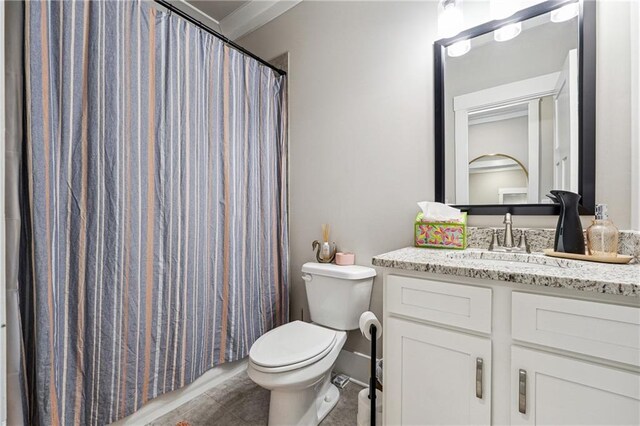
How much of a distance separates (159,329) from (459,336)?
1.29 m

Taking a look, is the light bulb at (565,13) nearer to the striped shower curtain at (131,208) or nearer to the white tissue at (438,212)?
the white tissue at (438,212)

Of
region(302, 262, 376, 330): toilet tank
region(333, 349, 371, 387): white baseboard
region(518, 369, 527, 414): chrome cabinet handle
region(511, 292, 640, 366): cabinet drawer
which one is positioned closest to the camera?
region(511, 292, 640, 366): cabinet drawer

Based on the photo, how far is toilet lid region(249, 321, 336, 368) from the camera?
126cm

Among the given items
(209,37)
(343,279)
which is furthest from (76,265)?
(209,37)

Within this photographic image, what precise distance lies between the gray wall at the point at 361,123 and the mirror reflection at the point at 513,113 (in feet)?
0.31

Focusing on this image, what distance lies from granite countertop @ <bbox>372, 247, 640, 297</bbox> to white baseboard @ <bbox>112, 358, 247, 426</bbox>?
4.11 ft

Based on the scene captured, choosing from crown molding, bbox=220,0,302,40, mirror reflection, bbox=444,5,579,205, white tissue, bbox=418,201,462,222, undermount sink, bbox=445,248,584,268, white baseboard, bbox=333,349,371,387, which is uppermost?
crown molding, bbox=220,0,302,40

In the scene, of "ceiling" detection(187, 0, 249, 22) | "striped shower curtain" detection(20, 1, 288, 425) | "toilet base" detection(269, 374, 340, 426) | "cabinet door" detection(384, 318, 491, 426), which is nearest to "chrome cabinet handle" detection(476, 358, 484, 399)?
"cabinet door" detection(384, 318, 491, 426)

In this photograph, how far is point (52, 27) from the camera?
3.56 ft

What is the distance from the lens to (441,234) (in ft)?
4.54

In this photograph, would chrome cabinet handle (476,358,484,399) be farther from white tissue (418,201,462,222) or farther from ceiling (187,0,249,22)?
ceiling (187,0,249,22)

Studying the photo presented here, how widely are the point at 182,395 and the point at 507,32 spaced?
7.74 feet

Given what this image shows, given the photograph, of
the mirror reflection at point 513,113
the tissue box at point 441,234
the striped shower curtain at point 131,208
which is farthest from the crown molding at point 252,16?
the tissue box at point 441,234

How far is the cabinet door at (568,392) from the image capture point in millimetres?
737
